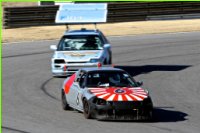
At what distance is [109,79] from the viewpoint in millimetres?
16188

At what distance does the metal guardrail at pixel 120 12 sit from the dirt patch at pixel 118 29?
0.43 m

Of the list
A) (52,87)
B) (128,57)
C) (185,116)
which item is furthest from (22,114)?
(128,57)

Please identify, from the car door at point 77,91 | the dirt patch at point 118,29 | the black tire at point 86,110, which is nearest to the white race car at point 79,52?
the car door at point 77,91

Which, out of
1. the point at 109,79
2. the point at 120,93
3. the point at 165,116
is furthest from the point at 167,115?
the point at 109,79

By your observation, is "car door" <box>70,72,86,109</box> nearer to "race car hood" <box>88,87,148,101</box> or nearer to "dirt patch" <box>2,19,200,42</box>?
"race car hood" <box>88,87,148,101</box>

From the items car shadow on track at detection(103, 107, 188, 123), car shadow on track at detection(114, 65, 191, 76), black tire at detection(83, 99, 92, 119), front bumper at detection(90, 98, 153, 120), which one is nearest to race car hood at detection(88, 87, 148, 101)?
front bumper at detection(90, 98, 153, 120)

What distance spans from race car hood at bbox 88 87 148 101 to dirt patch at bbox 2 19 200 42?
21655mm

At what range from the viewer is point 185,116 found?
51.8 ft

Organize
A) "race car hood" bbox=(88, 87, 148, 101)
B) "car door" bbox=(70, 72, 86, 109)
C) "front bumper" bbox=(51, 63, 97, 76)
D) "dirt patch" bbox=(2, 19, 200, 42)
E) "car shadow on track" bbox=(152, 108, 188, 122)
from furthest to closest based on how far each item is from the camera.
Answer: "dirt patch" bbox=(2, 19, 200, 42), "front bumper" bbox=(51, 63, 97, 76), "car door" bbox=(70, 72, 86, 109), "car shadow on track" bbox=(152, 108, 188, 122), "race car hood" bbox=(88, 87, 148, 101)

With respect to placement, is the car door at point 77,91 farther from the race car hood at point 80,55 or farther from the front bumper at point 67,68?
the race car hood at point 80,55

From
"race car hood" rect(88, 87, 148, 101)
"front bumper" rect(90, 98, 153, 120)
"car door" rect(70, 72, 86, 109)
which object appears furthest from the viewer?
"car door" rect(70, 72, 86, 109)

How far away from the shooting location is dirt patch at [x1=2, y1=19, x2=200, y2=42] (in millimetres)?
38062

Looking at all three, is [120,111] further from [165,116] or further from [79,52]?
[79,52]

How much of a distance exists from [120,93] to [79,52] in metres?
8.28
